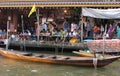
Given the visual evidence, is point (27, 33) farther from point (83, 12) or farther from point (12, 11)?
point (83, 12)

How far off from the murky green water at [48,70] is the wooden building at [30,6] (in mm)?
5661

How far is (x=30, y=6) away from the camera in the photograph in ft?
Result: 89.6

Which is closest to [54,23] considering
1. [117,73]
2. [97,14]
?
[97,14]

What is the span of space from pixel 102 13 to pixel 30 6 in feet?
17.2

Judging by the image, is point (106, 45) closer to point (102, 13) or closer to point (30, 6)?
point (102, 13)

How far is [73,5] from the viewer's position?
86.7 feet

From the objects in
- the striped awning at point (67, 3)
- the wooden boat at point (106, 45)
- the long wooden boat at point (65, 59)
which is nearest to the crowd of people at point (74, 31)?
the striped awning at point (67, 3)

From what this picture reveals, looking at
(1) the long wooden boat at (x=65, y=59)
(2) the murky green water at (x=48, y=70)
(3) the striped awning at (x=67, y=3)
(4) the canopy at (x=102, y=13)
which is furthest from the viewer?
(3) the striped awning at (x=67, y=3)

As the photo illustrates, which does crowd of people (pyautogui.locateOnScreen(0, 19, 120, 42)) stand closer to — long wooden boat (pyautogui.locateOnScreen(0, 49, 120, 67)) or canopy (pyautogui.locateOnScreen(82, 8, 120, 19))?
canopy (pyautogui.locateOnScreen(82, 8, 120, 19))

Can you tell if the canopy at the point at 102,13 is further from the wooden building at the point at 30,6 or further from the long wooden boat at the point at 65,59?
the long wooden boat at the point at 65,59

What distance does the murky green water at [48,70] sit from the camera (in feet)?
65.2

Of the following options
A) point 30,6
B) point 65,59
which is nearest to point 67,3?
point 30,6

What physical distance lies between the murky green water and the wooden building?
5.66 metres

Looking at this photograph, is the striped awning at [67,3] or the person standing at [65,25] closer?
the striped awning at [67,3]
